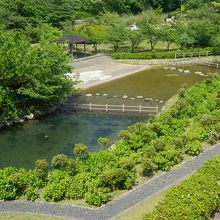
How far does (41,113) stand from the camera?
32.7m

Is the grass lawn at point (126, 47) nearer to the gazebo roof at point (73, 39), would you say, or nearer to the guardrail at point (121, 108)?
the gazebo roof at point (73, 39)

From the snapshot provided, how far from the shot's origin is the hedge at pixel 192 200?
1566 cm

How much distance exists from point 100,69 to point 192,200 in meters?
31.6

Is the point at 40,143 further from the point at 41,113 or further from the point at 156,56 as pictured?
the point at 156,56

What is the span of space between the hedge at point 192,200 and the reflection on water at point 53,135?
9981 millimetres

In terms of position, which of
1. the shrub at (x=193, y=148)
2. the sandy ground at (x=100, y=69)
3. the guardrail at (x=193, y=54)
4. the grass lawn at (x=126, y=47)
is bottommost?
the shrub at (x=193, y=148)

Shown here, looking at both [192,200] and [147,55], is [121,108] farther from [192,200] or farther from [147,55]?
[147,55]

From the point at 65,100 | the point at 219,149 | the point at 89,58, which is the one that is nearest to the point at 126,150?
the point at 219,149

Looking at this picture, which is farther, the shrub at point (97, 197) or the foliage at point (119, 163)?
the foliage at point (119, 163)

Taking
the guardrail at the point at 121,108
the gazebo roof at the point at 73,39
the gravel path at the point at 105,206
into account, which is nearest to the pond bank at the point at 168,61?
the gazebo roof at the point at 73,39

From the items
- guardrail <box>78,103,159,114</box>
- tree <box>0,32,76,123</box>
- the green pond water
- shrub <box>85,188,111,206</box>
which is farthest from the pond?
shrub <box>85,188,111,206</box>

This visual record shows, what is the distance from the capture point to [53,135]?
95.8ft

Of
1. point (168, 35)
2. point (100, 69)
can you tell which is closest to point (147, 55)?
point (168, 35)

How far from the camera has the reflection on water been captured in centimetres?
2598
